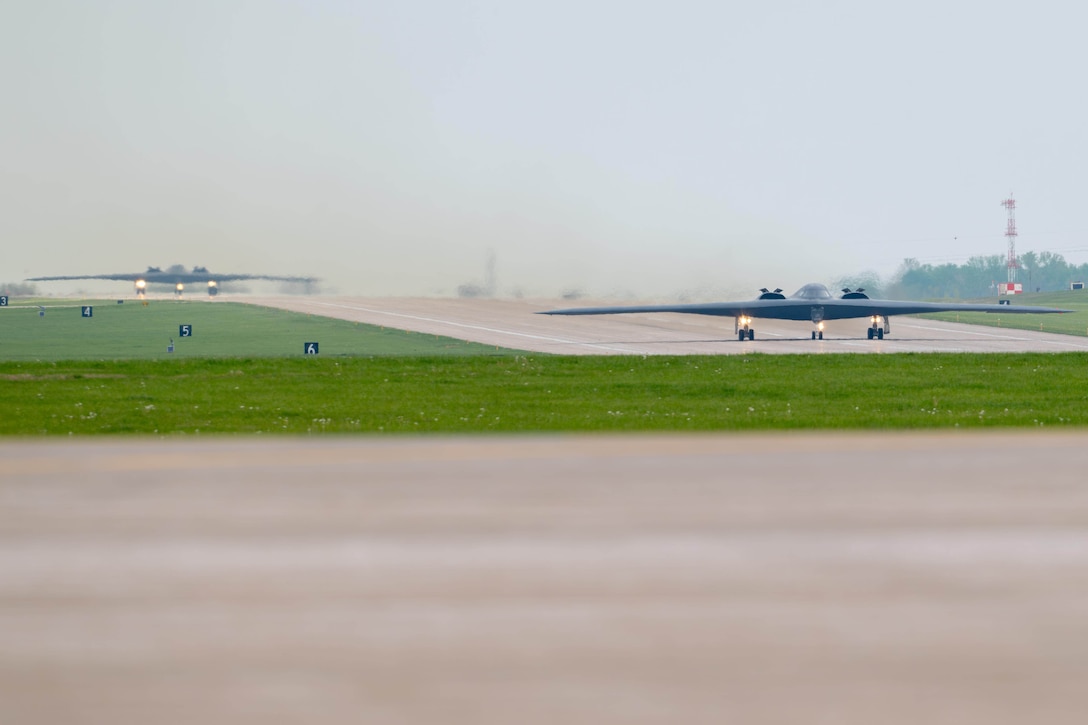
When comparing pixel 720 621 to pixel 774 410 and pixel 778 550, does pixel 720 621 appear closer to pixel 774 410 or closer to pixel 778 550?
pixel 778 550

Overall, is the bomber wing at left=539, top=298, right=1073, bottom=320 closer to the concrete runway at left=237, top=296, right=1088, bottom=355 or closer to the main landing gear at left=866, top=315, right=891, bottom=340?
the main landing gear at left=866, top=315, right=891, bottom=340

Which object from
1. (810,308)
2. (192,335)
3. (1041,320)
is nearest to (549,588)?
(192,335)

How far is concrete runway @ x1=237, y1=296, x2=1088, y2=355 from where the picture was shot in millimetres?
53250

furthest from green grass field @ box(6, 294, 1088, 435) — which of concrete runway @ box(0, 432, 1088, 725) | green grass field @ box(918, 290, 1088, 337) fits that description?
green grass field @ box(918, 290, 1088, 337)

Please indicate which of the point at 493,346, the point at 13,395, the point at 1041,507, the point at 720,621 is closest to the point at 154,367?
the point at 13,395

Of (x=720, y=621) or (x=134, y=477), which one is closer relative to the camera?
(x=720, y=621)

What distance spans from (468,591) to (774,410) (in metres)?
17.5

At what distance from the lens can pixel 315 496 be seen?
14023 millimetres

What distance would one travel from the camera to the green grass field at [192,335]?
4809cm

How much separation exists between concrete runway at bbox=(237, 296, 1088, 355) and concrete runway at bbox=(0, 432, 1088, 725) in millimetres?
29808

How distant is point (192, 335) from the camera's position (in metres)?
57.4

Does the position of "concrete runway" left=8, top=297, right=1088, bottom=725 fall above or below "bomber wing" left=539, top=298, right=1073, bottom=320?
below

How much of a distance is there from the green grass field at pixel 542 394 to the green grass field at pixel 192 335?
7.75 metres

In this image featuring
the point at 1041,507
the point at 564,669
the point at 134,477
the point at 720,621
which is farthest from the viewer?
the point at 134,477
